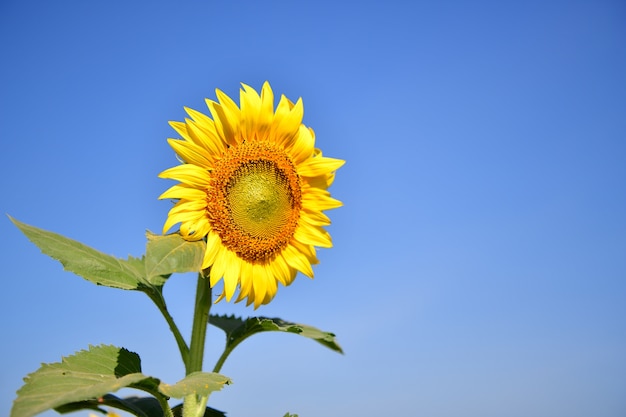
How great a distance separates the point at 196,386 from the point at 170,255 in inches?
31.8

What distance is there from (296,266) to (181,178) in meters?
1.06

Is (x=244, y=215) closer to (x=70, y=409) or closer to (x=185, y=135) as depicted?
(x=185, y=135)

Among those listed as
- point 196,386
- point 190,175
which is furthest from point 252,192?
point 196,386

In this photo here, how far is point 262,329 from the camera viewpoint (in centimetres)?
441

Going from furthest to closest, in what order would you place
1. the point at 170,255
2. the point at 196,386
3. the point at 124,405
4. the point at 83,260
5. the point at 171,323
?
the point at 171,323, the point at 124,405, the point at 83,260, the point at 170,255, the point at 196,386

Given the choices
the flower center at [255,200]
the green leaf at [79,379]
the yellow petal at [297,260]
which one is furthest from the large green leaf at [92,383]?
the yellow petal at [297,260]

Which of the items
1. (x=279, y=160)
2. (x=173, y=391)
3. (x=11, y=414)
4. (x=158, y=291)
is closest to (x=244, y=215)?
(x=279, y=160)

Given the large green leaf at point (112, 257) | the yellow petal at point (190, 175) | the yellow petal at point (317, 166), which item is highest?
the yellow petal at point (317, 166)

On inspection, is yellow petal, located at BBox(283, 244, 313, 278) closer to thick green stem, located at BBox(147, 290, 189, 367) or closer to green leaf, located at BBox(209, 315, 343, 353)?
green leaf, located at BBox(209, 315, 343, 353)

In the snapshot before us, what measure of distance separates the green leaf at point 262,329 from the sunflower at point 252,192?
181 mm

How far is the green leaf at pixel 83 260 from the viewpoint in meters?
4.14

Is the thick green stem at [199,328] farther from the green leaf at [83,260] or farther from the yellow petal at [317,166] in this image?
the yellow petal at [317,166]

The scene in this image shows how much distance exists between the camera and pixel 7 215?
14.1 feet

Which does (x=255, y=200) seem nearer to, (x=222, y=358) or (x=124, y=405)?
(x=222, y=358)
